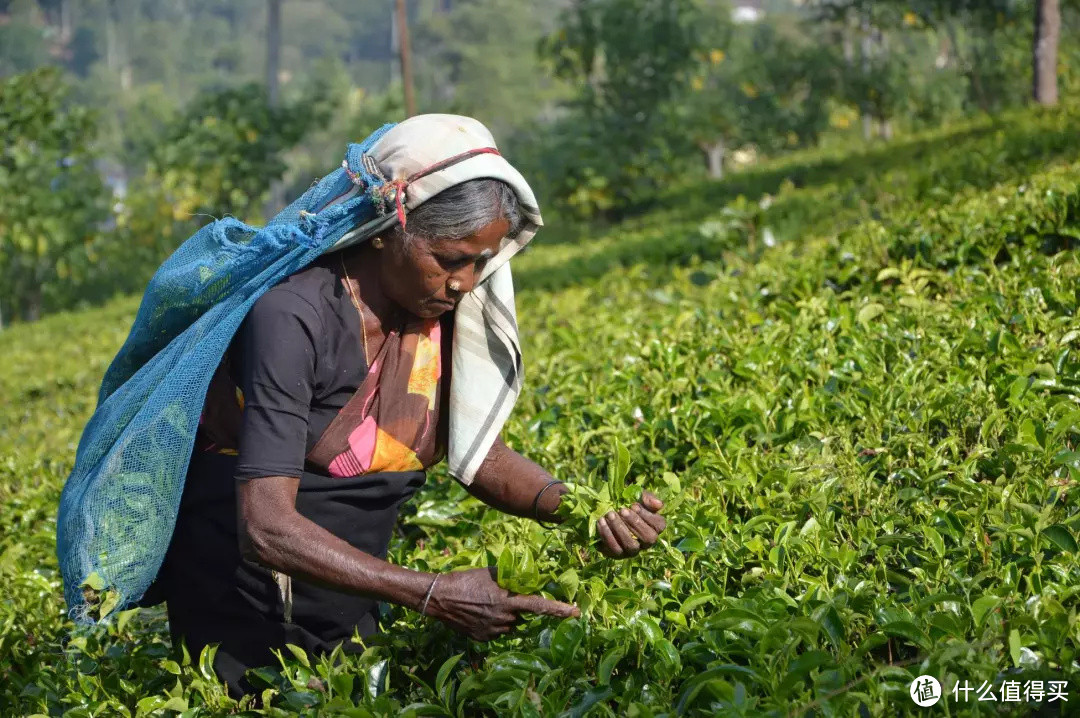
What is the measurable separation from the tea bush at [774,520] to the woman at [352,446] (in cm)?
11

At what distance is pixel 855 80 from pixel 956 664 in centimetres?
1405

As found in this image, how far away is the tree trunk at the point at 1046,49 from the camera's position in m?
9.61

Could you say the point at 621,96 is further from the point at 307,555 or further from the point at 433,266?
the point at 307,555

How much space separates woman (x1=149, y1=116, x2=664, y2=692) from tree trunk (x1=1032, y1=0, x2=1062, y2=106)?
8.68 metres

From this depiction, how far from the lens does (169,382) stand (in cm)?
230

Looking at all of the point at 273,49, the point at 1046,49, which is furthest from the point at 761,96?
the point at 273,49

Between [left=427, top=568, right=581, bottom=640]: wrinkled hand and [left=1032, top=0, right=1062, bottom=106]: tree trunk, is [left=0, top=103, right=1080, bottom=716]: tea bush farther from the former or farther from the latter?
[left=1032, top=0, right=1062, bottom=106]: tree trunk

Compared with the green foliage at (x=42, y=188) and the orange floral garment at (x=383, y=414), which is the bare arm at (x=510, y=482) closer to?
the orange floral garment at (x=383, y=414)

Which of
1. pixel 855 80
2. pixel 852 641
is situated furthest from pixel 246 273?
pixel 855 80

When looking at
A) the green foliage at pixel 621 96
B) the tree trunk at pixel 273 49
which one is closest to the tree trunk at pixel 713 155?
the green foliage at pixel 621 96

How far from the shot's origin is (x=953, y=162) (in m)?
7.46

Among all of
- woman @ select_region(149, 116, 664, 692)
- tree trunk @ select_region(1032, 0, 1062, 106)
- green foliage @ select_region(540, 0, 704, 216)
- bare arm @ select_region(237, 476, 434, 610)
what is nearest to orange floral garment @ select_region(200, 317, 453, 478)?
woman @ select_region(149, 116, 664, 692)

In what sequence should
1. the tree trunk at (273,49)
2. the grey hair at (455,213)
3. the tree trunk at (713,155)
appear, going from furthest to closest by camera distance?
the tree trunk at (273,49)
the tree trunk at (713,155)
the grey hair at (455,213)

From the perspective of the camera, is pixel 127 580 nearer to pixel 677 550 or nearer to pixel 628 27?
pixel 677 550
